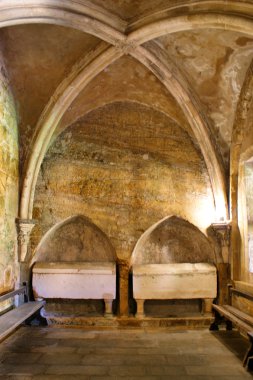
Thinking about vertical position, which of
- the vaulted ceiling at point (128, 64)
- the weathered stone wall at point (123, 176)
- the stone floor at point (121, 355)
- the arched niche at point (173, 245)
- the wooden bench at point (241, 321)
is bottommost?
the stone floor at point (121, 355)

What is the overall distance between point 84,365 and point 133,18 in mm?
5054

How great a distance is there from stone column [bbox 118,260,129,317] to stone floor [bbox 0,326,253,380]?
1018 mm

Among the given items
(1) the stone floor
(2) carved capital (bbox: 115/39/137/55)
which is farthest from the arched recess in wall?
(1) the stone floor

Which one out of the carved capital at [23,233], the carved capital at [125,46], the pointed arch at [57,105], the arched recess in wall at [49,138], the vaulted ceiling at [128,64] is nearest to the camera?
the vaulted ceiling at [128,64]

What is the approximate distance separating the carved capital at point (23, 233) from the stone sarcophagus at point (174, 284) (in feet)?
7.46

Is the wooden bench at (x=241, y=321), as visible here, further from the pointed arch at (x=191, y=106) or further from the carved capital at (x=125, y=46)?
the carved capital at (x=125, y=46)

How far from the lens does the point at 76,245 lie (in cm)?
750

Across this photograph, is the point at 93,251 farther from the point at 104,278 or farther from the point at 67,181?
the point at 67,181

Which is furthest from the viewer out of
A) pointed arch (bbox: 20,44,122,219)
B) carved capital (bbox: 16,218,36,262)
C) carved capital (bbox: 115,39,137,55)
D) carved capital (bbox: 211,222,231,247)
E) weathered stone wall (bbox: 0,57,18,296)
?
carved capital (bbox: 211,222,231,247)

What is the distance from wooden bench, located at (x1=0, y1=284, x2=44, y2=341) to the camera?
460cm

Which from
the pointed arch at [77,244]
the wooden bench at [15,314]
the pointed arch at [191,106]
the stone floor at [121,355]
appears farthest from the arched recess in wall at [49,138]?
the stone floor at [121,355]

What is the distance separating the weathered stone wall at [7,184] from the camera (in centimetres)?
569

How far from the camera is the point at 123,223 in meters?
7.11

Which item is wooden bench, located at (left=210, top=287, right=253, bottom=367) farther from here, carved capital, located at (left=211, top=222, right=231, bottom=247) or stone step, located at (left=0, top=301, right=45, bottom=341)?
stone step, located at (left=0, top=301, right=45, bottom=341)
